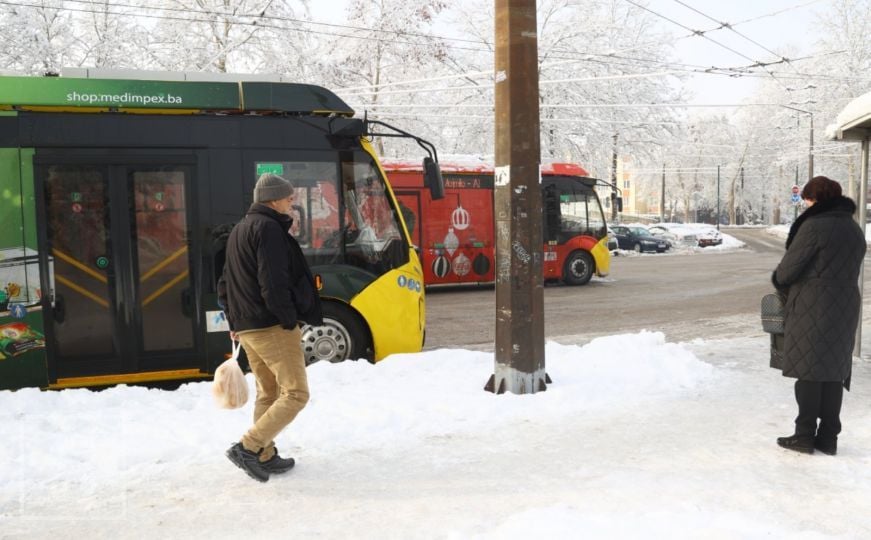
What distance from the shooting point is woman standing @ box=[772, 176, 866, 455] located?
458cm

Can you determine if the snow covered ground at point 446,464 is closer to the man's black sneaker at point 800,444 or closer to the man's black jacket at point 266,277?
the man's black sneaker at point 800,444

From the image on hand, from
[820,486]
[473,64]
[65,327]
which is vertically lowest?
[820,486]

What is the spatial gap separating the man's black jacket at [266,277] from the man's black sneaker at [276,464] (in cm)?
83

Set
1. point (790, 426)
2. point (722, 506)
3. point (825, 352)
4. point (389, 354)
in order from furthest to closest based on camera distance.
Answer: point (389, 354) < point (790, 426) < point (825, 352) < point (722, 506)

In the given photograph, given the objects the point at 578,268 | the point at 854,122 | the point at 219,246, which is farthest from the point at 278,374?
the point at 578,268

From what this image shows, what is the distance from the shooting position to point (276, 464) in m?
4.47

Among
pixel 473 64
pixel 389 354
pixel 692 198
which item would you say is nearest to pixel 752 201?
pixel 692 198

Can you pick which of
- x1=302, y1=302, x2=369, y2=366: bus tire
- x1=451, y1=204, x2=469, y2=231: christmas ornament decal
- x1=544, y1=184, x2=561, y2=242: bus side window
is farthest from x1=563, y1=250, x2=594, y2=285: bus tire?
x1=302, y1=302, x2=369, y2=366: bus tire

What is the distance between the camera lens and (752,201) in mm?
78938

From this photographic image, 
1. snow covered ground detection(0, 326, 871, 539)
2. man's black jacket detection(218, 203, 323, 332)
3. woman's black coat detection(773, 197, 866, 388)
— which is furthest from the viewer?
woman's black coat detection(773, 197, 866, 388)

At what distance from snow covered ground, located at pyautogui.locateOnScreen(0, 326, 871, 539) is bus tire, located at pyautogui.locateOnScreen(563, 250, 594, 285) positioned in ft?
37.7

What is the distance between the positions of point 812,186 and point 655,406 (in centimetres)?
210

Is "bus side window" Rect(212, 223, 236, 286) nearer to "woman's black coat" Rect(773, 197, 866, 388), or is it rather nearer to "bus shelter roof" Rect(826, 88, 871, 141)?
"woman's black coat" Rect(773, 197, 866, 388)

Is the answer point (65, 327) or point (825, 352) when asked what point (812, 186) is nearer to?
point (825, 352)
